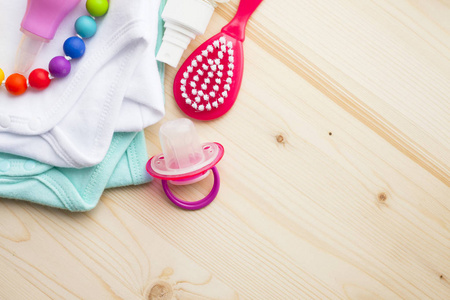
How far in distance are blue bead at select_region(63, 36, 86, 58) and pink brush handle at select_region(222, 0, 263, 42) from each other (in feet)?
0.62

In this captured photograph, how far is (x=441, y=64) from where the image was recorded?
1.82 ft

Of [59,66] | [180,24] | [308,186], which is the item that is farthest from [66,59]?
[308,186]

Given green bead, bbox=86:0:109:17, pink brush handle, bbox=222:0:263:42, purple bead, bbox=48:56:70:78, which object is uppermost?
pink brush handle, bbox=222:0:263:42

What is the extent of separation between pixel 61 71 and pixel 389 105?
444 mm

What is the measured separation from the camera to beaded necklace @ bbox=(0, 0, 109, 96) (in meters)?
0.48

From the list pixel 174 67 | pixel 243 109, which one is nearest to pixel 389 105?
pixel 243 109

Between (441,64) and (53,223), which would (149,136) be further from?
(441,64)

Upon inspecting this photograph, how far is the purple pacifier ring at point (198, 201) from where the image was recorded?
20.9 inches

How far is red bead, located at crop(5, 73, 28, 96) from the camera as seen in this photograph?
49 centimetres

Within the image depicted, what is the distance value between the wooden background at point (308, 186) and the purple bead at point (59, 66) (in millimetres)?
133

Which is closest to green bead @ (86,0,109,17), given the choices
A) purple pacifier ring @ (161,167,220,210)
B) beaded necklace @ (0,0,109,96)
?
beaded necklace @ (0,0,109,96)

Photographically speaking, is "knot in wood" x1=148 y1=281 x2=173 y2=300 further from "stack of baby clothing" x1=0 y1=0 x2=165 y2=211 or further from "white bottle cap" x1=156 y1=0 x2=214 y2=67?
"white bottle cap" x1=156 y1=0 x2=214 y2=67

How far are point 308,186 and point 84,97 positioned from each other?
33 cm

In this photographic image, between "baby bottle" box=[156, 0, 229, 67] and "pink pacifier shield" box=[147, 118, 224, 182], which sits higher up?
"baby bottle" box=[156, 0, 229, 67]
